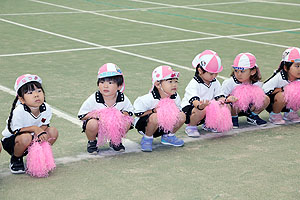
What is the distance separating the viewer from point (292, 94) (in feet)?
19.3

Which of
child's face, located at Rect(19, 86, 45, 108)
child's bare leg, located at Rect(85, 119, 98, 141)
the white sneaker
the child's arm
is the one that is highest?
child's face, located at Rect(19, 86, 45, 108)

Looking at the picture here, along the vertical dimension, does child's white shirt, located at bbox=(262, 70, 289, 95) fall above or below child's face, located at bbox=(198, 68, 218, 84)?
below

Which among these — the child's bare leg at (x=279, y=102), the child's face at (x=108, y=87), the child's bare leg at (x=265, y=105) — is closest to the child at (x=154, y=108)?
the child's face at (x=108, y=87)

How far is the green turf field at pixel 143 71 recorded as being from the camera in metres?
4.29

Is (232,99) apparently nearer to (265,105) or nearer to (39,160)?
(265,105)

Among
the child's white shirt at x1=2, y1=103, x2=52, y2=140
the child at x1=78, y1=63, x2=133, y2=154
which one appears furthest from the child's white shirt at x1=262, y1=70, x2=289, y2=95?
the child's white shirt at x1=2, y1=103, x2=52, y2=140

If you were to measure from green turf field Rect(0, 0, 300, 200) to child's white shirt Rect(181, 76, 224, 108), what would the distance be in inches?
16.4

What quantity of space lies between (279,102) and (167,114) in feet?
5.04

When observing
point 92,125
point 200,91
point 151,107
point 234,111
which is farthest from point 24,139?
point 234,111

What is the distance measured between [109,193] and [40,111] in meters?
1.05

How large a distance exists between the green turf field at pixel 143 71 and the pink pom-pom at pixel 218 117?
13 cm

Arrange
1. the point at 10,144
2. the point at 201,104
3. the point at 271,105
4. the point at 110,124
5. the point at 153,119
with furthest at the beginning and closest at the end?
1. the point at 271,105
2. the point at 201,104
3. the point at 153,119
4. the point at 110,124
5. the point at 10,144

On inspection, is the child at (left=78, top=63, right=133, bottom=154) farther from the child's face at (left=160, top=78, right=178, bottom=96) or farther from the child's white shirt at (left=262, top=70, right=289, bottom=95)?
the child's white shirt at (left=262, top=70, right=289, bottom=95)

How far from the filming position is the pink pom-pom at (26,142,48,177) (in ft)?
14.5
